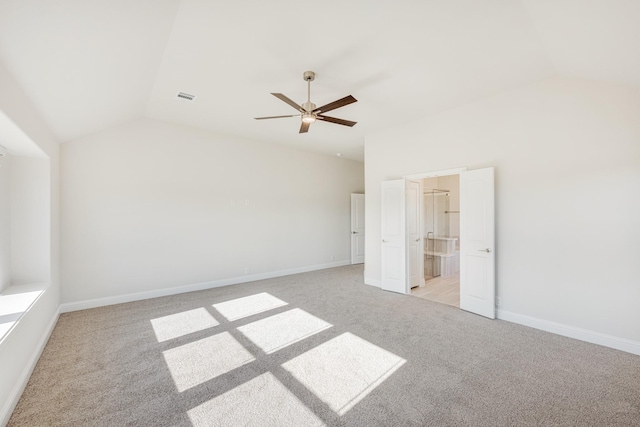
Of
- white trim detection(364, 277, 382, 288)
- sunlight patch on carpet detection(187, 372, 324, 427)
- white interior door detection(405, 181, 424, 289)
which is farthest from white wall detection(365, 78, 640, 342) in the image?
sunlight patch on carpet detection(187, 372, 324, 427)

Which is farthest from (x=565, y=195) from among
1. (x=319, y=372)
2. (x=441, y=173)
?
(x=319, y=372)

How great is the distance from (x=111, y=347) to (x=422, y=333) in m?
3.72

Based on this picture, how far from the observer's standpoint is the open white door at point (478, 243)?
3.79 metres

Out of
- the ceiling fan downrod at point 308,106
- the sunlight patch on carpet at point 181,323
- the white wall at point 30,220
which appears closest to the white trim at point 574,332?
the ceiling fan downrod at point 308,106

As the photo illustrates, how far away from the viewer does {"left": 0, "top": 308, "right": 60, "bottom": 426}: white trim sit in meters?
1.91

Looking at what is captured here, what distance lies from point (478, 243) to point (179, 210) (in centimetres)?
527

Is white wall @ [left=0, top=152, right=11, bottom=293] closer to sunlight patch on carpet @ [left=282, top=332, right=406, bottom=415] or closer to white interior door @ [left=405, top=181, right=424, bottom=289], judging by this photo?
sunlight patch on carpet @ [left=282, top=332, right=406, bottom=415]

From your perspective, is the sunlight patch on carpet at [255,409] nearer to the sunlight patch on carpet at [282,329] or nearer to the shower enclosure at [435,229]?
the sunlight patch on carpet at [282,329]

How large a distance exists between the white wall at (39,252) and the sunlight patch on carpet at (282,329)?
1.96 m

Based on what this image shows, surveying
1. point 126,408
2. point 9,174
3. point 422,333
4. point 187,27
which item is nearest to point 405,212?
point 422,333

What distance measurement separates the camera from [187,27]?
7.86ft

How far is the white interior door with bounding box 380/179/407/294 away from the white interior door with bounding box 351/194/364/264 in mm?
2620

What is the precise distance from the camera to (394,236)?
16.9 ft

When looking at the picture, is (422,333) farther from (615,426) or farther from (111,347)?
(111,347)
